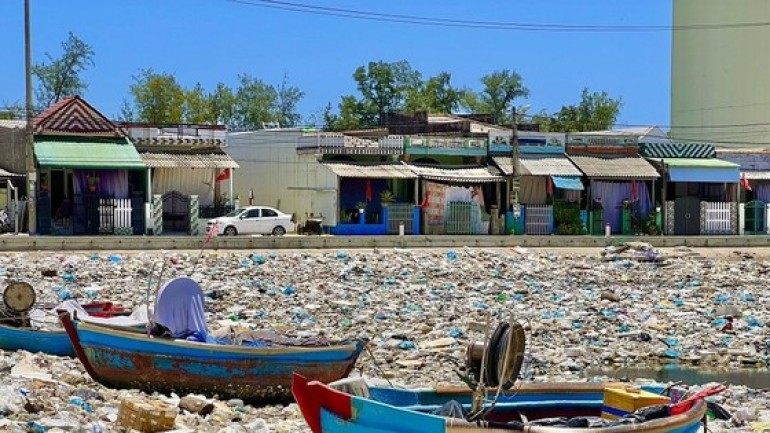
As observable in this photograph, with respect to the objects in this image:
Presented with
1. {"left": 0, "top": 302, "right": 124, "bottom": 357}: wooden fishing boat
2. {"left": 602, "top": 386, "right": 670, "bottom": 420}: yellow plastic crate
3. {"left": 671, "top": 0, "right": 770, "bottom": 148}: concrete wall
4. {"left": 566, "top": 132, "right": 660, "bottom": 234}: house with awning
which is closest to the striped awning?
{"left": 566, "top": 132, "right": 660, "bottom": 234}: house with awning

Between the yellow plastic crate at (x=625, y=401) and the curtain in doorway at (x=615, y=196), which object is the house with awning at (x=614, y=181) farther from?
the yellow plastic crate at (x=625, y=401)

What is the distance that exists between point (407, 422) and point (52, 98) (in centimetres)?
5494

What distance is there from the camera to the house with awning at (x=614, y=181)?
42125 mm

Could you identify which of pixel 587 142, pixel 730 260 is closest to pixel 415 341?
pixel 730 260

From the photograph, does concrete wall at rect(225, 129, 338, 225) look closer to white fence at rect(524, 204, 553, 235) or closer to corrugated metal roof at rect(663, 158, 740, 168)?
white fence at rect(524, 204, 553, 235)

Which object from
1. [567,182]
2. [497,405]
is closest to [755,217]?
[567,182]

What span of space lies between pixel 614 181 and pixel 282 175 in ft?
38.9

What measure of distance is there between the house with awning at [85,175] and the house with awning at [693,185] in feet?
60.8

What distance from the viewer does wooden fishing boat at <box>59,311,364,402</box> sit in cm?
1330

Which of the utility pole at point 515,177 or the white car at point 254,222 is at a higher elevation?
the utility pole at point 515,177

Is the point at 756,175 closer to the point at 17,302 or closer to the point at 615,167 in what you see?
the point at 615,167

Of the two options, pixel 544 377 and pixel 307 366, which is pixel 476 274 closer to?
pixel 544 377

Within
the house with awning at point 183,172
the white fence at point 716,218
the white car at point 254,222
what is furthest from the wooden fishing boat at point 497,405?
the white fence at point 716,218

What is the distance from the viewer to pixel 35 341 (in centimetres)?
1636
